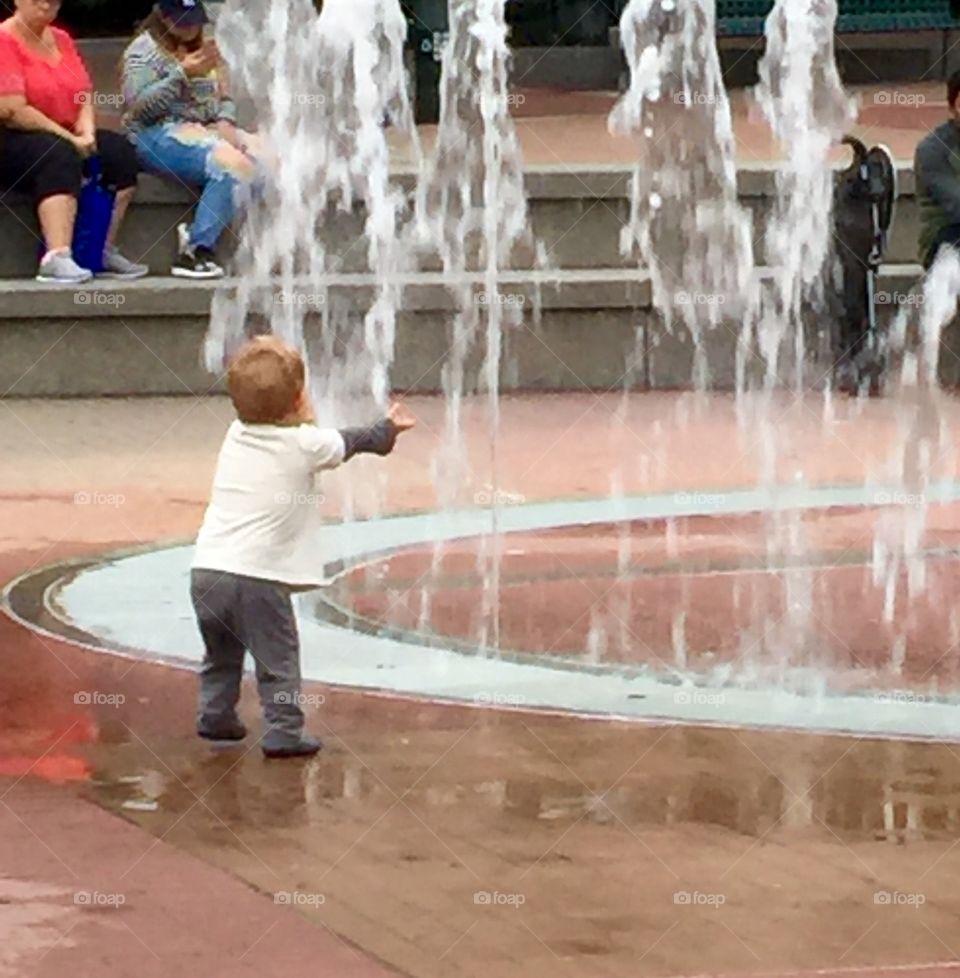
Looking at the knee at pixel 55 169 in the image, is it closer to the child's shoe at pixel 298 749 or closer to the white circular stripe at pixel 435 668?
the white circular stripe at pixel 435 668

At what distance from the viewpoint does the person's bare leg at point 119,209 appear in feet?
51.2

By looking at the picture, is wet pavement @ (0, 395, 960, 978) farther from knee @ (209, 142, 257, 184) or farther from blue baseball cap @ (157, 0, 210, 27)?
blue baseball cap @ (157, 0, 210, 27)

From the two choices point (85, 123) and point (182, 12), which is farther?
point (182, 12)

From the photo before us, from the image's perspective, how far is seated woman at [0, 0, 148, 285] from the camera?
15102 mm

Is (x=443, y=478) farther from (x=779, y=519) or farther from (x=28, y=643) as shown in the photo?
(x=28, y=643)

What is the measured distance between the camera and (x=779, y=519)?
12016 millimetres

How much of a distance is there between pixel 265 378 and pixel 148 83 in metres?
7.44

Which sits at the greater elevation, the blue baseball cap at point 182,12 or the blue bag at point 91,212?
the blue baseball cap at point 182,12

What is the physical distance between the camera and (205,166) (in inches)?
615

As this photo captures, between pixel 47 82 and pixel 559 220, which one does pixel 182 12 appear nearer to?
pixel 47 82

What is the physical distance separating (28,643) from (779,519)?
3307 millimetres

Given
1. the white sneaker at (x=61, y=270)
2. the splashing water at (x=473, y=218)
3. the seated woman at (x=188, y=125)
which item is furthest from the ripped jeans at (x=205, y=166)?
the splashing water at (x=473, y=218)

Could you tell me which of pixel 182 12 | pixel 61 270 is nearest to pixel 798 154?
pixel 182 12

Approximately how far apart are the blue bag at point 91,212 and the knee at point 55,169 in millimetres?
235
